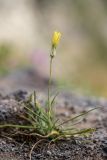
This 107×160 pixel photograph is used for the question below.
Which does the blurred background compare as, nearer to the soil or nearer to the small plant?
the soil

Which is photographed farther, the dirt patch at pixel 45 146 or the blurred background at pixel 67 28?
the blurred background at pixel 67 28

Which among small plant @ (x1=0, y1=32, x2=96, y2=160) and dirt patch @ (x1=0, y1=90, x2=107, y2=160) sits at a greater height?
small plant @ (x1=0, y1=32, x2=96, y2=160)

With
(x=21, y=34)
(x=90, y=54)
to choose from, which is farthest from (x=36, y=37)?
(x=90, y=54)

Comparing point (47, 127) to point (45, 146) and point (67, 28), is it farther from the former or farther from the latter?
point (67, 28)

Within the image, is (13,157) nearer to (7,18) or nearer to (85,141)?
(85,141)

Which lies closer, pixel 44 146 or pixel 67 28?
pixel 44 146

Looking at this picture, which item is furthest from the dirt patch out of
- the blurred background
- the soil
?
the blurred background

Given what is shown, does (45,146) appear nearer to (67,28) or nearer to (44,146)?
(44,146)

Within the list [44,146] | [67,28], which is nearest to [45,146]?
[44,146]

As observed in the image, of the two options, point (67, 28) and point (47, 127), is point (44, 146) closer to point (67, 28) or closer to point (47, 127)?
point (47, 127)

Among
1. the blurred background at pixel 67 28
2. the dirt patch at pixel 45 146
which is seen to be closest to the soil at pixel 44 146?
the dirt patch at pixel 45 146

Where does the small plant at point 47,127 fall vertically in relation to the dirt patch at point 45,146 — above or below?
above

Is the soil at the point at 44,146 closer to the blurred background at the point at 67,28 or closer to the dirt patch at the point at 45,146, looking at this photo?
the dirt patch at the point at 45,146
